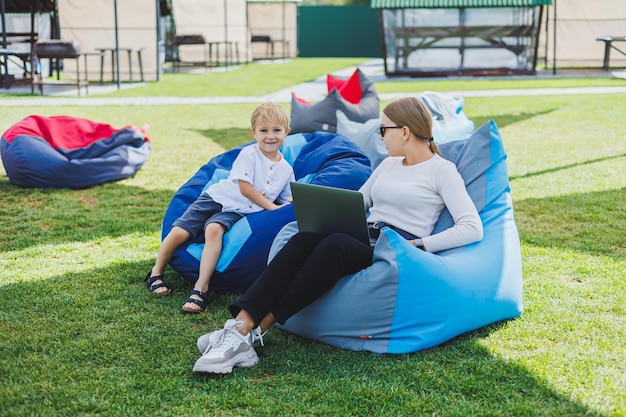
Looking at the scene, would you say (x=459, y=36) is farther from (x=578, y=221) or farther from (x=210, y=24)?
(x=578, y=221)

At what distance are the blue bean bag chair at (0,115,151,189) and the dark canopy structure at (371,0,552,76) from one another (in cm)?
1065

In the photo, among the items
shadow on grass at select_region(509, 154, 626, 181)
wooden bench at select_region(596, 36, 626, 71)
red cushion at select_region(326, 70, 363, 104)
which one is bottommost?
shadow on grass at select_region(509, 154, 626, 181)

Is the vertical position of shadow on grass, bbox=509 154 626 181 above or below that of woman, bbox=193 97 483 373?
below

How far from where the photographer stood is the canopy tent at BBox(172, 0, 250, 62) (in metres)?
23.2

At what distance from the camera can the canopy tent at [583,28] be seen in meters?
16.8

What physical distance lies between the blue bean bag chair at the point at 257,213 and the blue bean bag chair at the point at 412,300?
58cm

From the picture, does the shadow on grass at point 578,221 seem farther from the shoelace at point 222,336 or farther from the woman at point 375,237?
the shoelace at point 222,336

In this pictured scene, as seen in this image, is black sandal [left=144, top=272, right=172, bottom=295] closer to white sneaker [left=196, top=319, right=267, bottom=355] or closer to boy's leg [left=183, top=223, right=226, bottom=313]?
boy's leg [left=183, top=223, right=226, bottom=313]

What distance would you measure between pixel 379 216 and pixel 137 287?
1.39 m

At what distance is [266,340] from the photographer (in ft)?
11.1

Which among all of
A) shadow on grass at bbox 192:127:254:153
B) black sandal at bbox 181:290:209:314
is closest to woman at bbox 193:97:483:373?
black sandal at bbox 181:290:209:314

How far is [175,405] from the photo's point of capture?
2.75 meters

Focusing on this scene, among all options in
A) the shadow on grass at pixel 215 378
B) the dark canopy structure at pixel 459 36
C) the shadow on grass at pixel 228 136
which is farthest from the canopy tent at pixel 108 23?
the shadow on grass at pixel 215 378

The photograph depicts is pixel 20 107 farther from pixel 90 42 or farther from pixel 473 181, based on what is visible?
pixel 473 181
